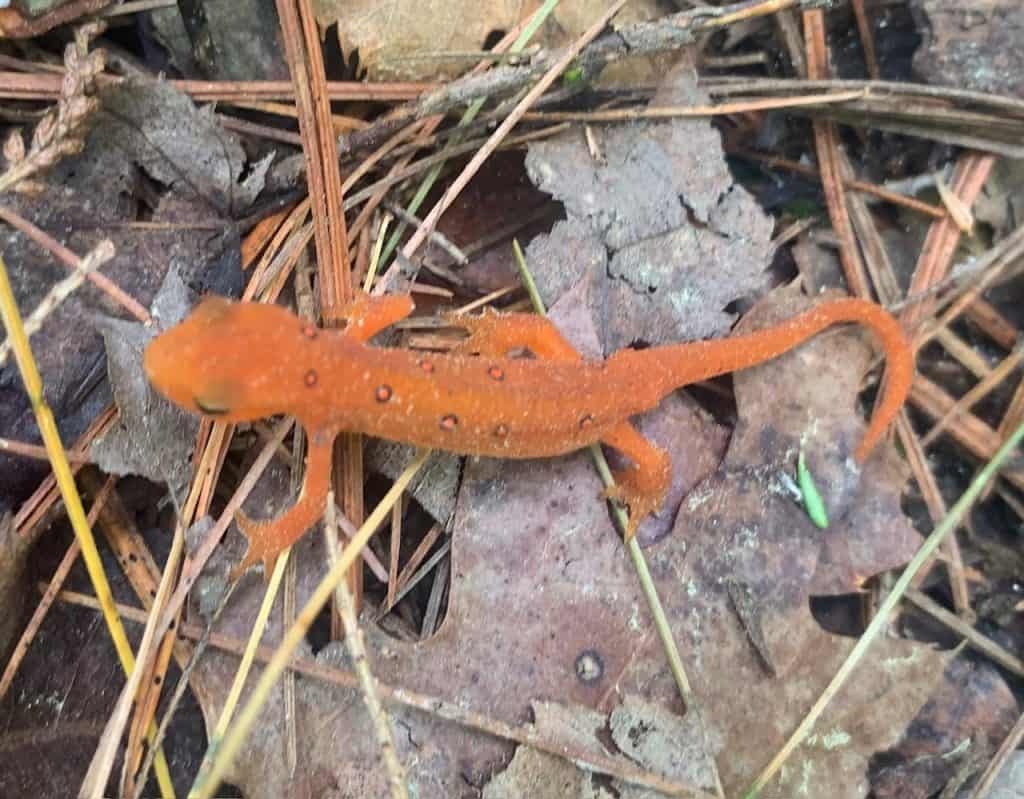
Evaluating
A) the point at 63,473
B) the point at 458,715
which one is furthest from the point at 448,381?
the point at 63,473

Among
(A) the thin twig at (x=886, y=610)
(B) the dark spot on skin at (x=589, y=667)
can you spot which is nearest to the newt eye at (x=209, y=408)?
(B) the dark spot on skin at (x=589, y=667)

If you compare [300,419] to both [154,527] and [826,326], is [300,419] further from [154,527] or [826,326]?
[826,326]

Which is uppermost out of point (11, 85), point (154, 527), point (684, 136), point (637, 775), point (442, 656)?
point (11, 85)

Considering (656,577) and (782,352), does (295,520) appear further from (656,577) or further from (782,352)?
(782,352)

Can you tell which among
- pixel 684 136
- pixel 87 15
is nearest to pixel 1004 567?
pixel 684 136

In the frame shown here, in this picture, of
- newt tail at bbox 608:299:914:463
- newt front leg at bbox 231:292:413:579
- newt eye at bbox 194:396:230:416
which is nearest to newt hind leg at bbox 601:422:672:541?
newt tail at bbox 608:299:914:463

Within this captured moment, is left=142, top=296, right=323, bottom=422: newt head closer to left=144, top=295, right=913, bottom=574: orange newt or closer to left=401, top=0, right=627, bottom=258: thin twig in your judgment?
left=144, top=295, right=913, bottom=574: orange newt

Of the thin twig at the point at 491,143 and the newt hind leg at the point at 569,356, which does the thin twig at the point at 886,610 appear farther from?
the thin twig at the point at 491,143
